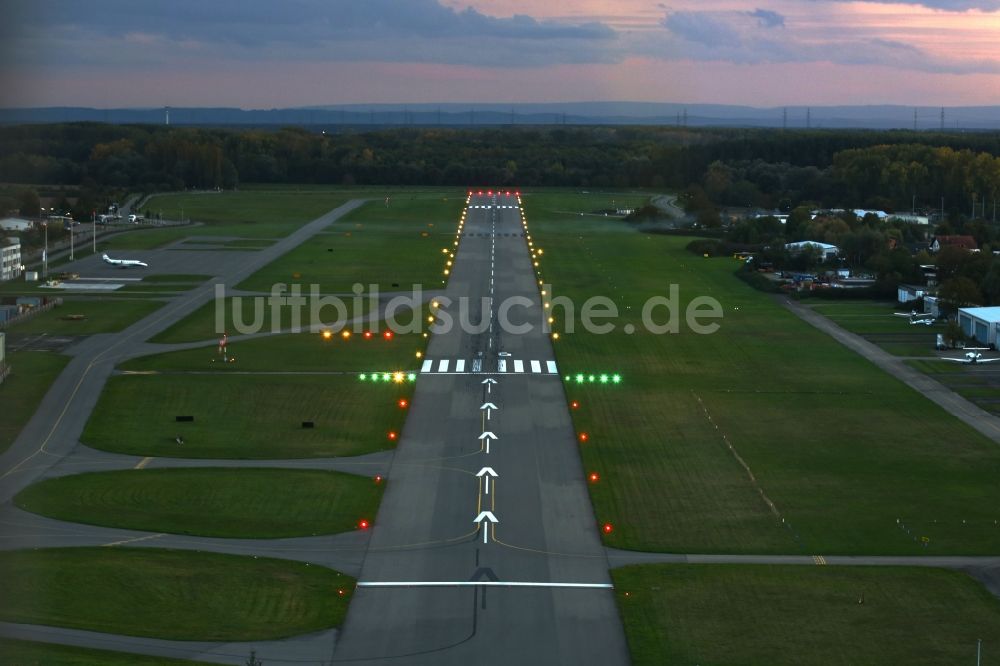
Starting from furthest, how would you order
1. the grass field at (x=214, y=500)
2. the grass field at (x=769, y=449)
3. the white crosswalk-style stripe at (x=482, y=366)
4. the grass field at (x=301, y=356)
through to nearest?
1. the grass field at (x=301, y=356)
2. the white crosswalk-style stripe at (x=482, y=366)
3. the grass field at (x=769, y=449)
4. the grass field at (x=214, y=500)

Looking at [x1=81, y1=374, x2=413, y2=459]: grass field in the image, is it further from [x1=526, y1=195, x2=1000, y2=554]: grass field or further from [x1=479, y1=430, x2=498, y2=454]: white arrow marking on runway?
[x1=526, y1=195, x2=1000, y2=554]: grass field

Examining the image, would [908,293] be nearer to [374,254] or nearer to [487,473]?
[374,254]

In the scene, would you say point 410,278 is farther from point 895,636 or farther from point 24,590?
point 24,590

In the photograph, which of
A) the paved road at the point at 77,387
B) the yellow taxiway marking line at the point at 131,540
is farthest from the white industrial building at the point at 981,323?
the yellow taxiway marking line at the point at 131,540

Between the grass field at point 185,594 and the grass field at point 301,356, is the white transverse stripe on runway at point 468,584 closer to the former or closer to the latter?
the grass field at point 185,594

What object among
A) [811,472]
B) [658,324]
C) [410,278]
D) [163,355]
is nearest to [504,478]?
[811,472]
